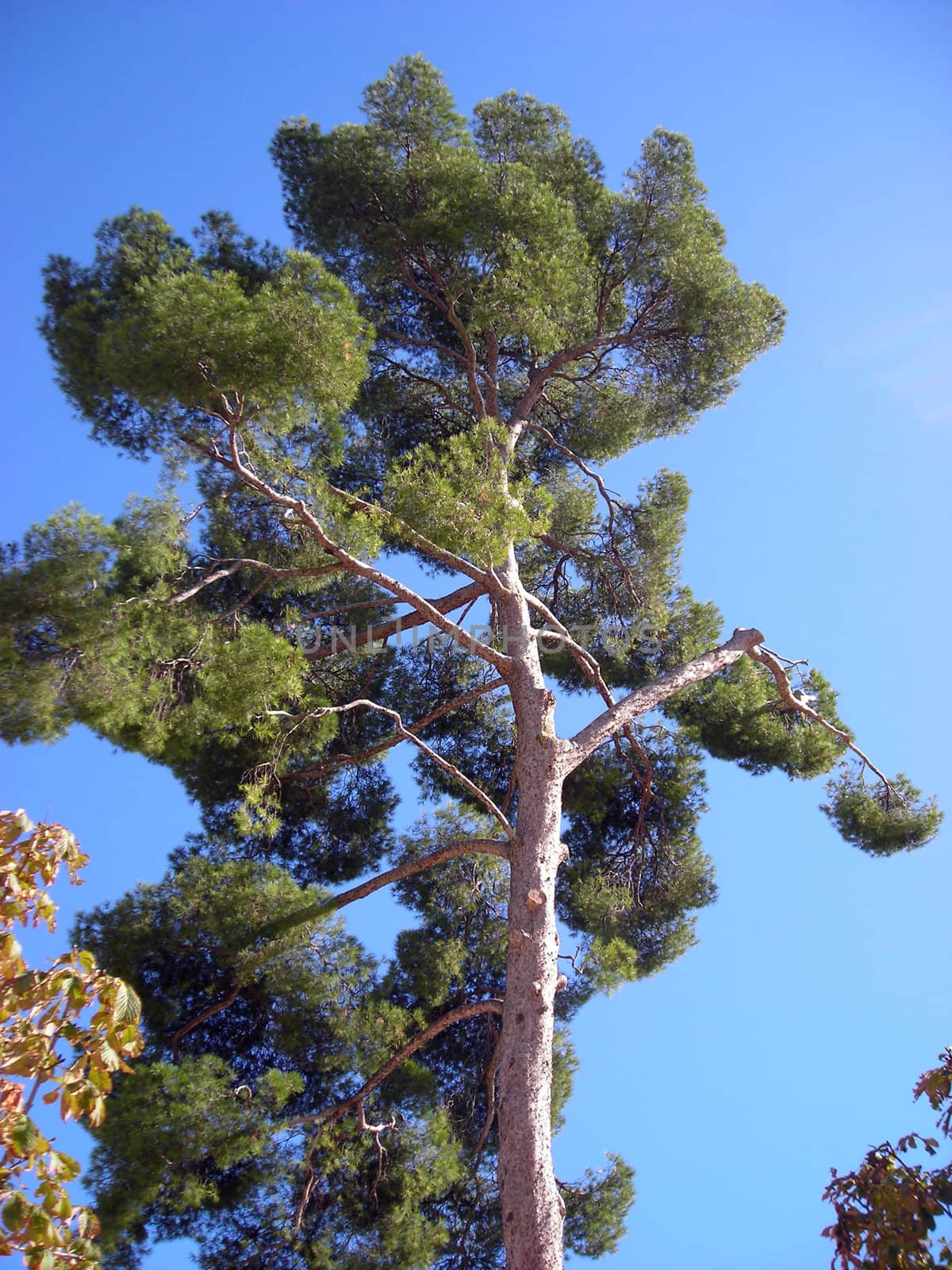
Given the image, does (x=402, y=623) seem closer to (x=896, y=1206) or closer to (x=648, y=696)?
(x=648, y=696)

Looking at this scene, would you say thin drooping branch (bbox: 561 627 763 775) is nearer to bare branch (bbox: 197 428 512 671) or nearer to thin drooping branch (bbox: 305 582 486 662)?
bare branch (bbox: 197 428 512 671)

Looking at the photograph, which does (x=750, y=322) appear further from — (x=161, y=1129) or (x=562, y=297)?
(x=161, y=1129)

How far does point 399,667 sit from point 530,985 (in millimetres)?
3165

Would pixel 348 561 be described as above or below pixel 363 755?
above

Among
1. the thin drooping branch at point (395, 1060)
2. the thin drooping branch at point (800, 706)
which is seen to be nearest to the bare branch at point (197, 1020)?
the thin drooping branch at point (395, 1060)

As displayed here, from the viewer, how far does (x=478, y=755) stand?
719cm

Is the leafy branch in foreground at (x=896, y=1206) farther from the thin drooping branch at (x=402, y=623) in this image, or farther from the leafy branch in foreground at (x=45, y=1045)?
the thin drooping branch at (x=402, y=623)

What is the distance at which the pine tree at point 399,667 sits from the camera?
4.72 m

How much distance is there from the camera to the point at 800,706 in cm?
656

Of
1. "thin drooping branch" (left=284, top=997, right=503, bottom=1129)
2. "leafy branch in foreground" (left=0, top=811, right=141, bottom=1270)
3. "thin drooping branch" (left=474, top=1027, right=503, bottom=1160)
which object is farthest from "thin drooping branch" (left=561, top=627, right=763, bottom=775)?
"leafy branch in foreground" (left=0, top=811, right=141, bottom=1270)

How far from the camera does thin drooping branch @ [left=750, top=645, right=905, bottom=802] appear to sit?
251 inches

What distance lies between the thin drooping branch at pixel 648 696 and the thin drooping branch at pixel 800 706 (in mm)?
134

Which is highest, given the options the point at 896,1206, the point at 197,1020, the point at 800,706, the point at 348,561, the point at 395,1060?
the point at 348,561

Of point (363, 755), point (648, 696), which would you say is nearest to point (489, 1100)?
point (363, 755)
